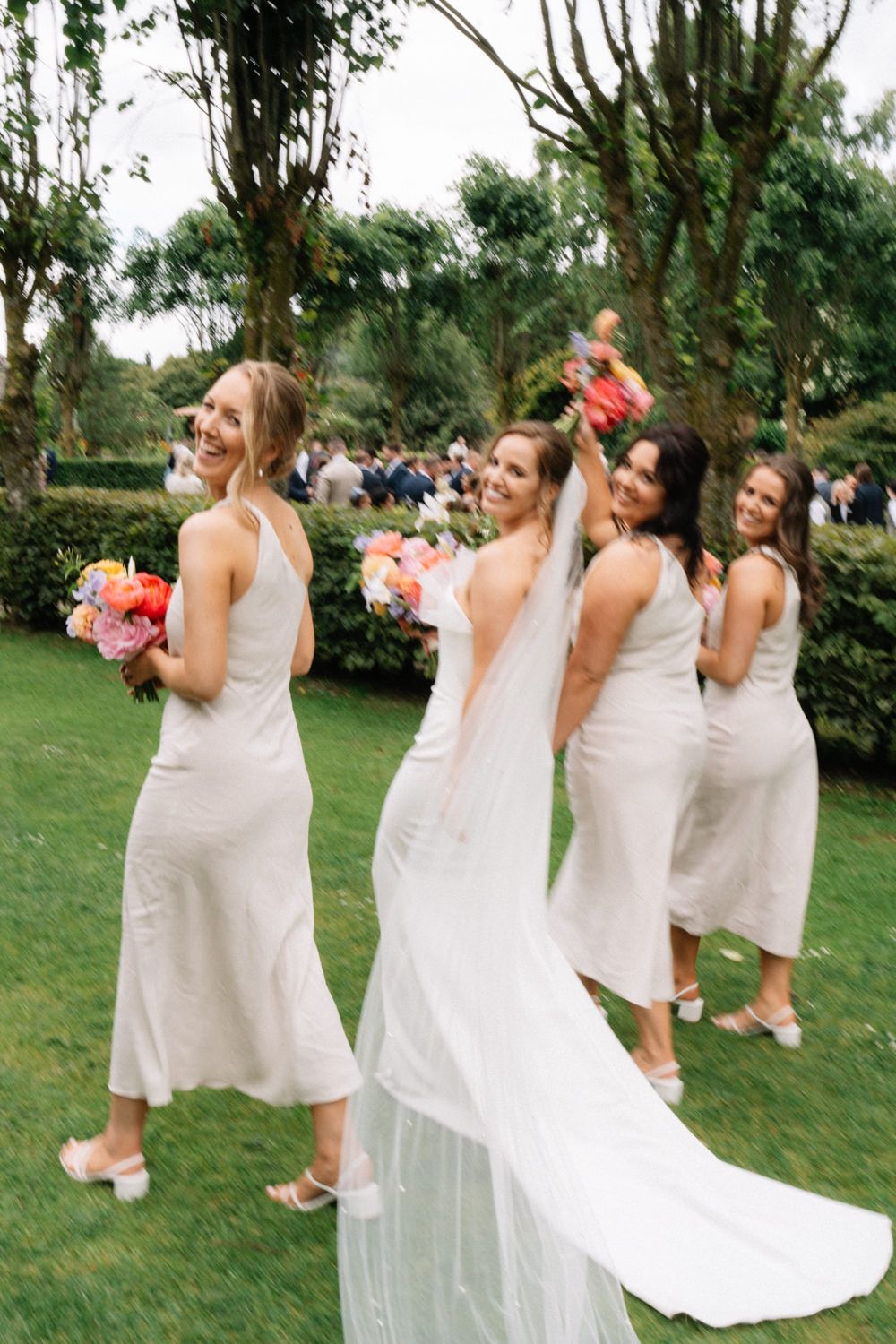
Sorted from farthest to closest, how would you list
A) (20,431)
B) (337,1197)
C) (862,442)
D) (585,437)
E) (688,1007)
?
(862,442) → (20,431) → (688,1007) → (585,437) → (337,1197)

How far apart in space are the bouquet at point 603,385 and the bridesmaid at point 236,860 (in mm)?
1284

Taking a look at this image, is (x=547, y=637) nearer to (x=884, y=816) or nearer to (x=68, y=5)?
(x=884, y=816)

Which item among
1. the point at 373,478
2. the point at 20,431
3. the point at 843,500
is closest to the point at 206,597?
the point at 20,431

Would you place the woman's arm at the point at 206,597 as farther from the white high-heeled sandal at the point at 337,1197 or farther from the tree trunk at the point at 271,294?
the tree trunk at the point at 271,294

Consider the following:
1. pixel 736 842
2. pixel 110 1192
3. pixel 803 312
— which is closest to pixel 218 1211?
pixel 110 1192

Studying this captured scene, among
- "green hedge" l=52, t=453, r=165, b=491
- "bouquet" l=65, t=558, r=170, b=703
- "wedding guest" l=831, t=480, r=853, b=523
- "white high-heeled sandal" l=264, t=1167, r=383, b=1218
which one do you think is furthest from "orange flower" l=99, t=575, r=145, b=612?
"green hedge" l=52, t=453, r=165, b=491

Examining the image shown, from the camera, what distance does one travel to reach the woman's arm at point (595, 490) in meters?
4.79

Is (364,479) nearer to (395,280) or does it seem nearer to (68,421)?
(395,280)

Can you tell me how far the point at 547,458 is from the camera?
13.9 feet

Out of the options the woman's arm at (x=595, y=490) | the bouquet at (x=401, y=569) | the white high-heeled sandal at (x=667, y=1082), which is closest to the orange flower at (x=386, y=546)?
the bouquet at (x=401, y=569)

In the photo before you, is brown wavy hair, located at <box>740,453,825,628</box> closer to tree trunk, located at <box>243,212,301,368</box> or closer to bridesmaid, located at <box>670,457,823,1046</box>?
bridesmaid, located at <box>670,457,823,1046</box>

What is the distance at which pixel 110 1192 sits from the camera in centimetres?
389

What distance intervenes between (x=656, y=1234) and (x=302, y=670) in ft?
6.29

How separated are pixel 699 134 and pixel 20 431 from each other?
29.1ft
